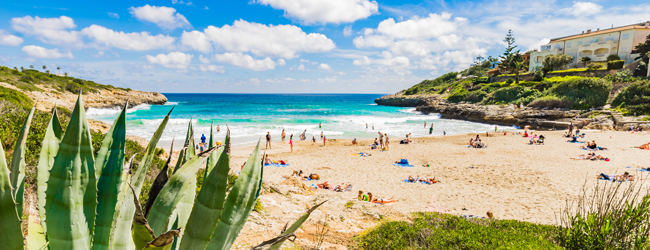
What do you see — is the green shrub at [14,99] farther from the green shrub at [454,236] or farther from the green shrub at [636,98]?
the green shrub at [636,98]

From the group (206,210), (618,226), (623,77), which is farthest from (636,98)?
(206,210)

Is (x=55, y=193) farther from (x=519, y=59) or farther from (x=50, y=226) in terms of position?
(x=519, y=59)

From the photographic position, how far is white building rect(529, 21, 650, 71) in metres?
44.1

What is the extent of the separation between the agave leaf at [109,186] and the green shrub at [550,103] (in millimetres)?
44160

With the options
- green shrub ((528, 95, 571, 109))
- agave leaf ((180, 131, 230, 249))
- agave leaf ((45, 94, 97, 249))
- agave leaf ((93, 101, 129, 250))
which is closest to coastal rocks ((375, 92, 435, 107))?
green shrub ((528, 95, 571, 109))

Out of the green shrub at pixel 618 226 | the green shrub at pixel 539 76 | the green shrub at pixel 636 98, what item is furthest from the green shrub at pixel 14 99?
the green shrub at pixel 539 76

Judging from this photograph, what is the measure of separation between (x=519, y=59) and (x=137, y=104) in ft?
247

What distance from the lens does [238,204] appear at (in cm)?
146

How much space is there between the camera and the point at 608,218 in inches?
157

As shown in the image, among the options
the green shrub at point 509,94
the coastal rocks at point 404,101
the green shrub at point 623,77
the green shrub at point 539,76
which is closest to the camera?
the green shrub at point 623,77

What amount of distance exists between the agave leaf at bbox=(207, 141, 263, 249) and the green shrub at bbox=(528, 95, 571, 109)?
1720 inches

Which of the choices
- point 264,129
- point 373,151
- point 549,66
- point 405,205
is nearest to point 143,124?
point 264,129

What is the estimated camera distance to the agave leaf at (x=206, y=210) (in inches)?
53.1

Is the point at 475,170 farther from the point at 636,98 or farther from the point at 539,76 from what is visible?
the point at 539,76
